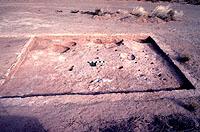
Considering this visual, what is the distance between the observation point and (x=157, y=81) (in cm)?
575

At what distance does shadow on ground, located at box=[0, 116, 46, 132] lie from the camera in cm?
390

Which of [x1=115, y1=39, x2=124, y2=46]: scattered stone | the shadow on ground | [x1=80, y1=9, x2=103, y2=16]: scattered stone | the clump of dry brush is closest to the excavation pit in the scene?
[x1=115, y1=39, x2=124, y2=46]: scattered stone

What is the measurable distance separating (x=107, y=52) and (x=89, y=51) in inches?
19.5

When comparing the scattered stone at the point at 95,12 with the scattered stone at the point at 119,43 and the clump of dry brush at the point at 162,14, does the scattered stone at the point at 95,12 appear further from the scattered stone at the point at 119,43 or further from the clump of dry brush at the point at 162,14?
the scattered stone at the point at 119,43

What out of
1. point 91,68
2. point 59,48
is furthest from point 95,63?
point 59,48

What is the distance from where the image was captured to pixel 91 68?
6344 mm

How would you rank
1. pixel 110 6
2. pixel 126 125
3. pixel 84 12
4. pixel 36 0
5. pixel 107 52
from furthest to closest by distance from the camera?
pixel 36 0
pixel 110 6
pixel 84 12
pixel 107 52
pixel 126 125

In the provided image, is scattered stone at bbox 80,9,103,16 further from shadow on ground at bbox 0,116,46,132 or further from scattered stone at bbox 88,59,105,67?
shadow on ground at bbox 0,116,46,132

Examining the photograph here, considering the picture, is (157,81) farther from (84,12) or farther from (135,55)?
(84,12)

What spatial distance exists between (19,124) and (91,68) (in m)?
2.67

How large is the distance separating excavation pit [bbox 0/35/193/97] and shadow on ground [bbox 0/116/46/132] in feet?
3.48

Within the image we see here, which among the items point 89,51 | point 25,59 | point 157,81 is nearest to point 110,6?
point 89,51

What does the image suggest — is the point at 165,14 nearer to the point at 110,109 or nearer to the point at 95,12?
the point at 95,12

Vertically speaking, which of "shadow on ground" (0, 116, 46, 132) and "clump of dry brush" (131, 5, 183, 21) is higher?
"clump of dry brush" (131, 5, 183, 21)
